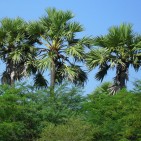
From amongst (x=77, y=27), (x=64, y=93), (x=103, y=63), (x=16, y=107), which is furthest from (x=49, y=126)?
(x=77, y=27)

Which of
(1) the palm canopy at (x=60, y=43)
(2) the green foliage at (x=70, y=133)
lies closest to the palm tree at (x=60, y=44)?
(1) the palm canopy at (x=60, y=43)

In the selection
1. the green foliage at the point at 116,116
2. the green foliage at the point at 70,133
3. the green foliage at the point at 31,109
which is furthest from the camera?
the green foliage at the point at 31,109

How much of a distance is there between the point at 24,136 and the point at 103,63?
794cm

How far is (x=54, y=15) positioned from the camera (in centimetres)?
3312

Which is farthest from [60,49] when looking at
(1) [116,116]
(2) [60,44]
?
(1) [116,116]

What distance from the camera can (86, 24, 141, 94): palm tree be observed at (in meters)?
31.3

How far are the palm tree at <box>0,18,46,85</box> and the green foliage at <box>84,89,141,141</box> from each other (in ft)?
23.8

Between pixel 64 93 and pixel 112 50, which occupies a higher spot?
pixel 112 50

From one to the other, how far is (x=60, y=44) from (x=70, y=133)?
11.5 meters

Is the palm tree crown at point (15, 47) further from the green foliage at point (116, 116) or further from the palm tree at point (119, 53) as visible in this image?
the green foliage at point (116, 116)

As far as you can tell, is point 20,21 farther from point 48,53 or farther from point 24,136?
point 24,136

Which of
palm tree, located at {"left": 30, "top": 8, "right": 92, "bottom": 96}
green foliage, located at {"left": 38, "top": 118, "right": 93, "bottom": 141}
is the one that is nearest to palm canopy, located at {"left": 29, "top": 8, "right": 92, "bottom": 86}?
palm tree, located at {"left": 30, "top": 8, "right": 92, "bottom": 96}

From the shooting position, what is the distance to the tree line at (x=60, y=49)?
31453mm

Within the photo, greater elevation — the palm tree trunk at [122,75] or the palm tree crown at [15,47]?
the palm tree crown at [15,47]
